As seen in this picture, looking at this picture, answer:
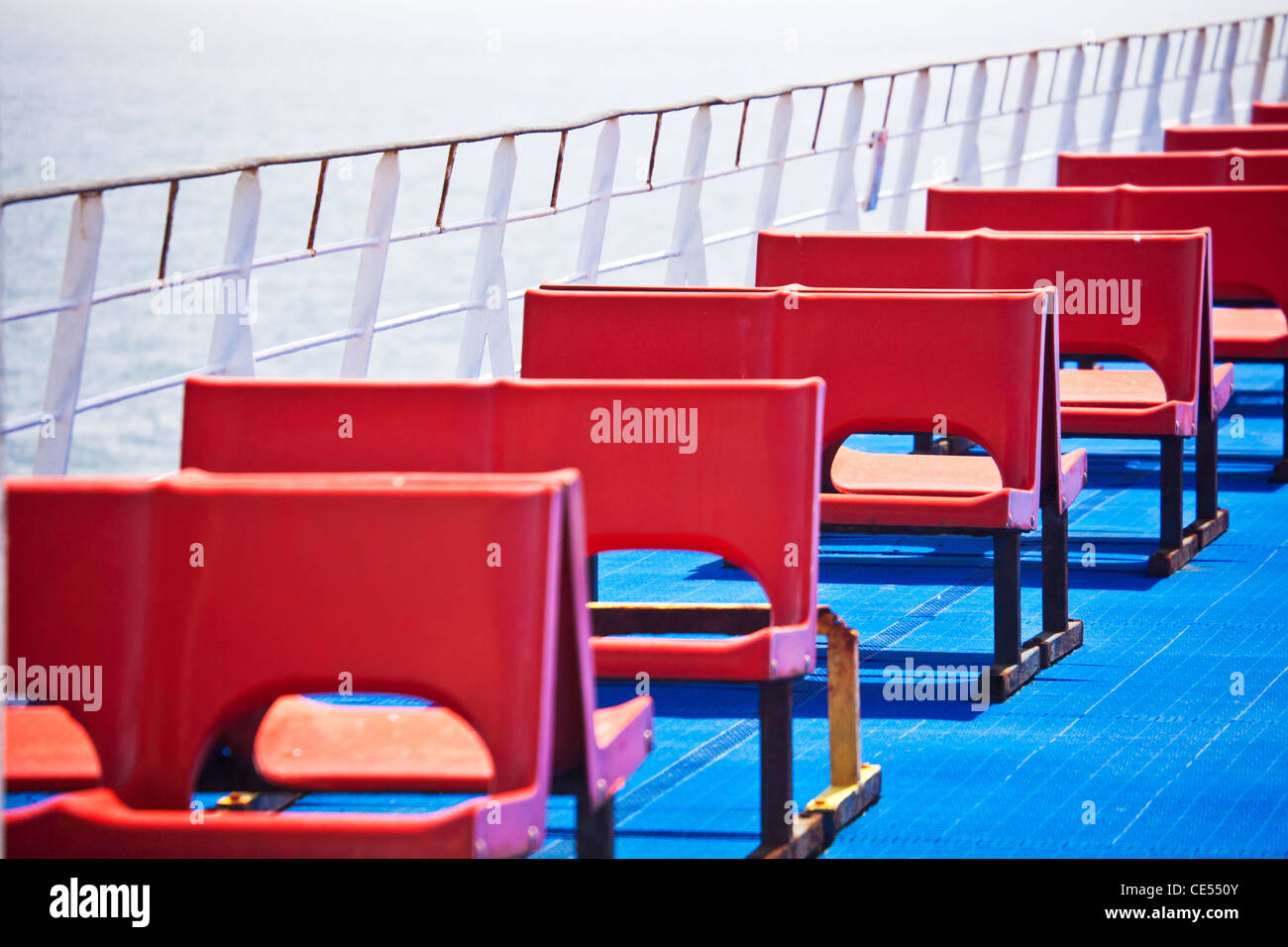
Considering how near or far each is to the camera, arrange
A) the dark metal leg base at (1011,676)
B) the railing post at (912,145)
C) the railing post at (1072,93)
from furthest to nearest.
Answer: the railing post at (1072,93) < the railing post at (912,145) < the dark metal leg base at (1011,676)

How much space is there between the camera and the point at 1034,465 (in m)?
3.95

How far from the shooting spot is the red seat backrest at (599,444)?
9.45ft

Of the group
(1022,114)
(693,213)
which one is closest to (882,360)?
(693,213)

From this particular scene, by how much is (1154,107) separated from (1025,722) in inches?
365

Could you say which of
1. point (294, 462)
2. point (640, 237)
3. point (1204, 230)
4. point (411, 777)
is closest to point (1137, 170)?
point (1204, 230)

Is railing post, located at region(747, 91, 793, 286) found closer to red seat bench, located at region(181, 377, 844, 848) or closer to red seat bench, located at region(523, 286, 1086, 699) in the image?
red seat bench, located at region(523, 286, 1086, 699)

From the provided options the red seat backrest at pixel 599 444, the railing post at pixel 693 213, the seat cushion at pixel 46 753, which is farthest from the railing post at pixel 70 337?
the railing post at pixel 693 213

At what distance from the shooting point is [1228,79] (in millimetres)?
13953

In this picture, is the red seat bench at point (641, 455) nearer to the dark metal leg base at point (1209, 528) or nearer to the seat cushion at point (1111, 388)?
the seat cushion at point (1111, 388)

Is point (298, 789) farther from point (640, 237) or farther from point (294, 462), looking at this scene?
point (640, 237)

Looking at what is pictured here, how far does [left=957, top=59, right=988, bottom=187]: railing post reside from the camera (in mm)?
9500

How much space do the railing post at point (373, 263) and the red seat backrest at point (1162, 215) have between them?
1776 mm

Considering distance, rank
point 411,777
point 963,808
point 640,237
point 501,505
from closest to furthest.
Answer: point 501,505 → point 411,777 → point 963,808 → point 640,237

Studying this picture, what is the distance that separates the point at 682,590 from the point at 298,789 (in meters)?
2.46
